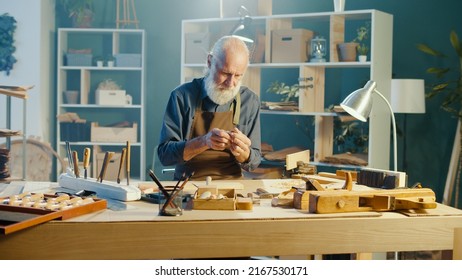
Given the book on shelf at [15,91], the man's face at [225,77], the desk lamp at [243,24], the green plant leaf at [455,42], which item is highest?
the desk lamp at [243,24]

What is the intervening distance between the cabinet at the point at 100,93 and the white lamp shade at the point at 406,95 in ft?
9.71

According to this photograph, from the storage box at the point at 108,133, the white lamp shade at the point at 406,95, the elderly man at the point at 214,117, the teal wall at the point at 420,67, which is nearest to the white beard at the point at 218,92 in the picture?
the elderly man at the point at 214,117

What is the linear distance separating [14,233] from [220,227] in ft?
2.31

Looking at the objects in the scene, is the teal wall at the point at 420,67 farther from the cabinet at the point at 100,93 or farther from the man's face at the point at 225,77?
the man's face at the point at 225,77

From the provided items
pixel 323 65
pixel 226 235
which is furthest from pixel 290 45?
pixel 226 235

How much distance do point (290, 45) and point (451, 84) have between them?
5.97 ft

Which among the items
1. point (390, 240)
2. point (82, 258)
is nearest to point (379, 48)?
point (390, 240)

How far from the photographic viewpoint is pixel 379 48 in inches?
239

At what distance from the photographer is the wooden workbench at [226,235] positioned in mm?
2385

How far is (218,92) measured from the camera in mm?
4031

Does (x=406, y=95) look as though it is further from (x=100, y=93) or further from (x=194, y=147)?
(x=100, y=93)

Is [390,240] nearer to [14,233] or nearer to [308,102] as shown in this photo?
[14,233]

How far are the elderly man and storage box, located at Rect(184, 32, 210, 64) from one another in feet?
8.68

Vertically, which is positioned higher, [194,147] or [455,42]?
[455,42]
